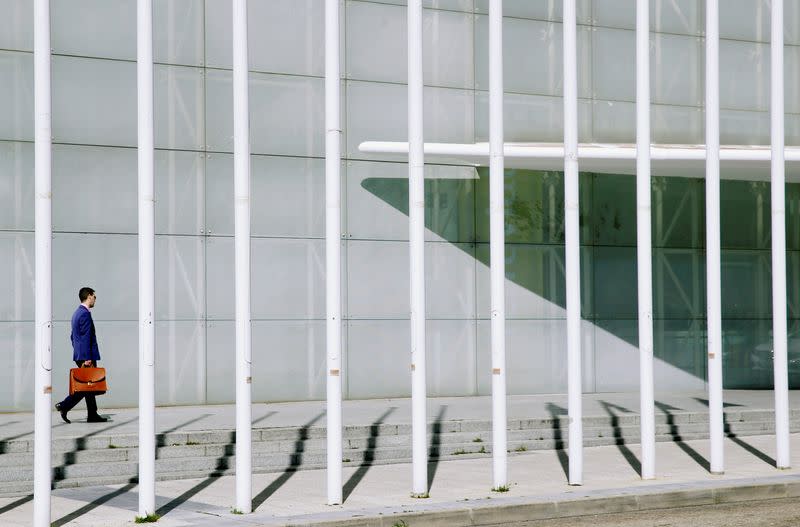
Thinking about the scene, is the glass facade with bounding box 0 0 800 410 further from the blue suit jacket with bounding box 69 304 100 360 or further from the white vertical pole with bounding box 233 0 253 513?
the white vertical pole with bounding box 233 0 253 513

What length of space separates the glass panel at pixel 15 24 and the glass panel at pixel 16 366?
4477 millimetres

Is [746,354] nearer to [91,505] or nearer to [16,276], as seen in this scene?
[16,276]

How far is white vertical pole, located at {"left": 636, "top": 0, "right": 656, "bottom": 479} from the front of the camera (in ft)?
44.6

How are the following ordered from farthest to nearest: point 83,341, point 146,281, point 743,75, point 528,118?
1. point 743,75
2. point 528,118
3. point 83,341
4. point 146,281

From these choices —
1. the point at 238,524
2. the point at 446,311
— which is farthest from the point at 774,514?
the point at 446,311

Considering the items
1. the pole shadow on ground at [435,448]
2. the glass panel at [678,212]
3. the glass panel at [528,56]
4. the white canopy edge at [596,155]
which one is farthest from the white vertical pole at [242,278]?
the glass panel at [678,212]

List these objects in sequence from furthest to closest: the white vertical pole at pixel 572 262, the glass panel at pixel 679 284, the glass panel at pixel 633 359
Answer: the glass panel at pixel 679 284
the glass panel at pixel 633 359
the white vertical pole at pixel 572 262

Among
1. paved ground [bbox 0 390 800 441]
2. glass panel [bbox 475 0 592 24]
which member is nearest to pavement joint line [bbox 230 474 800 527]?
paved ground [bbox 0 390 800 441]

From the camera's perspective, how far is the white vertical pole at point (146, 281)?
11.0m

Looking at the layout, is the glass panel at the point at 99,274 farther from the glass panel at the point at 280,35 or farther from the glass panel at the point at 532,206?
the glass panel at the point at 532,206

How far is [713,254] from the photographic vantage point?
14.1 meters

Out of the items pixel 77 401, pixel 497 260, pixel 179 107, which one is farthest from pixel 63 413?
pixel 497 260

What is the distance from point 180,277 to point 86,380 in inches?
191

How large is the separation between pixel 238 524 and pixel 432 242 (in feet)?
40.4
